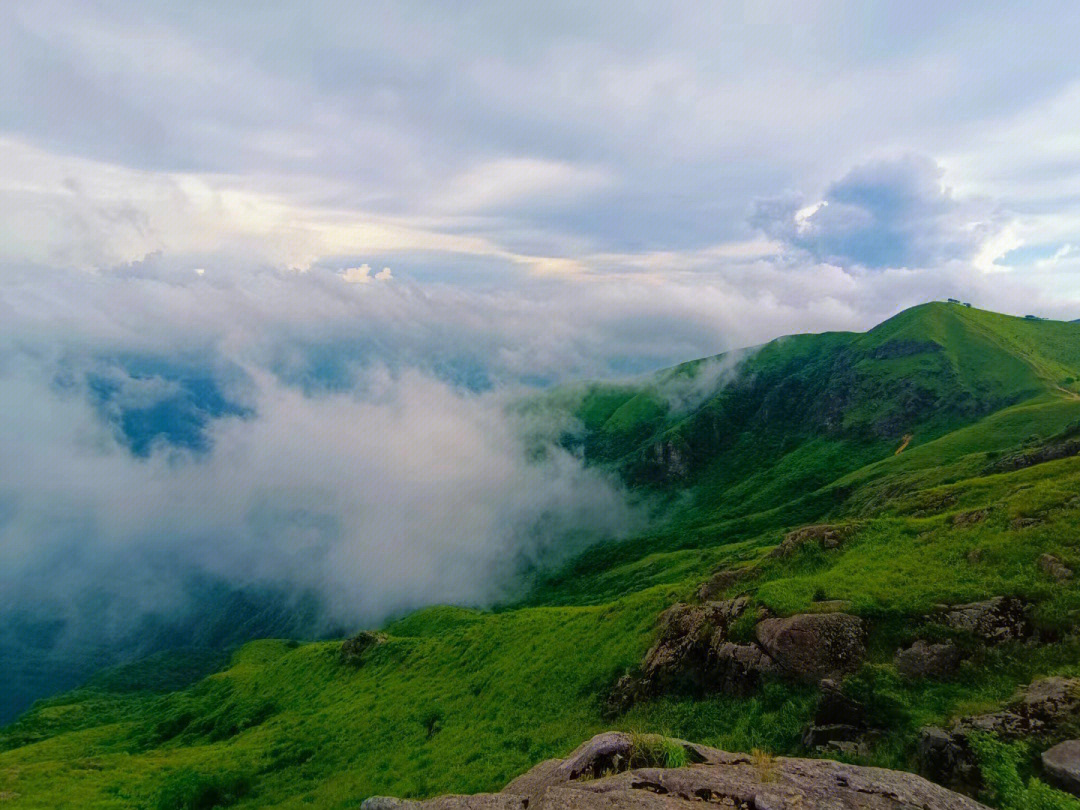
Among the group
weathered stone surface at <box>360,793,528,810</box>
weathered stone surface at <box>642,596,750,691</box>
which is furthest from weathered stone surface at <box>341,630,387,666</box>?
weathered stone surface at <box>360,793,528,810</box>

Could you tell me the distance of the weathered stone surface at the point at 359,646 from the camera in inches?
3111

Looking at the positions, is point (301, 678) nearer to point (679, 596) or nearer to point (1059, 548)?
point (679, 596)

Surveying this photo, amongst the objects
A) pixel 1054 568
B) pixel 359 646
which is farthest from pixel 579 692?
pixel 359 646

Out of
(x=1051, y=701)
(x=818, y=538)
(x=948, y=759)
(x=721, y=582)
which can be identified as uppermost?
(x=818, y=538)

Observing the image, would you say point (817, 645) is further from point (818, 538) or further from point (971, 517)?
point (971, 517)

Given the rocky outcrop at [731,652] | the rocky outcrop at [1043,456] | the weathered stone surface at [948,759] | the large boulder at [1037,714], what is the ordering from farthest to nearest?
the rocky outcrop at [1043,456], the rocky outcrop at [731,652], the large boulder at [1037,714], the weathered stone surface at [948,759]

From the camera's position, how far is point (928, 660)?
2617cm

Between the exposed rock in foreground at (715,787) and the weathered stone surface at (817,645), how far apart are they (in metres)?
13.0

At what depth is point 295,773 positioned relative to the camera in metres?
47.2

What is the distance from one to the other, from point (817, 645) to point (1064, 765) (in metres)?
12.1

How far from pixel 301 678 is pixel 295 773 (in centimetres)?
4082

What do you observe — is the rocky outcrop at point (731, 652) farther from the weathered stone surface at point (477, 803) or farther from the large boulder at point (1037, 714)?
the weathered stone surface at point (477, 803)

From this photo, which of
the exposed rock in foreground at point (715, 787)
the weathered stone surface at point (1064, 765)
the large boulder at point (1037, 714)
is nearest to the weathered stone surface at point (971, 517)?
the large boulder at point (1037, 714)

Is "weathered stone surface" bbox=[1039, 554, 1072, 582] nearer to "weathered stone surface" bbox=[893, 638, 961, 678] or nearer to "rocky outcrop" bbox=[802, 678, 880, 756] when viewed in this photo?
"weathered stone surface" bbox=[893, 638, 961, 678]
